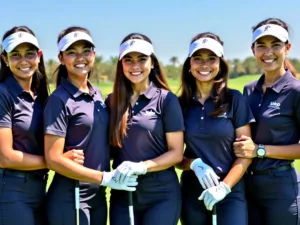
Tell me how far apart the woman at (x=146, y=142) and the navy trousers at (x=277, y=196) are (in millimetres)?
829

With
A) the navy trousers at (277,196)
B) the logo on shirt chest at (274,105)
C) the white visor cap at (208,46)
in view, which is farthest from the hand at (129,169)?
the logo on shirt chest at (274,105)

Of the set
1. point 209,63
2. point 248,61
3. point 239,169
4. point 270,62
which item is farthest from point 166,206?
point 248,61

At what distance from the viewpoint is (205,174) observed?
14.0ft

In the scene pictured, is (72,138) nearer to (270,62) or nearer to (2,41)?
(2,41)

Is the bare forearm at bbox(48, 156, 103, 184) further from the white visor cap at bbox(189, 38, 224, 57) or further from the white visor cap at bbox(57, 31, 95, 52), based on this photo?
the white visor cap at bbox(189, 38, 224, 57)

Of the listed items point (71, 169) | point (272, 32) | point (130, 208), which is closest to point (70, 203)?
point (71, 169)

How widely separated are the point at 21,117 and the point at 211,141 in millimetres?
1839

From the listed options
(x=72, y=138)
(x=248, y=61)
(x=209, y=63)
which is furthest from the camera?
(x=248, y=61)

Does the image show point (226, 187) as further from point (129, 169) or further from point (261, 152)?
point (129, 169)

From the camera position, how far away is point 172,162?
4.38 m

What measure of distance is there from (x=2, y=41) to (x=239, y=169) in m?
2.67

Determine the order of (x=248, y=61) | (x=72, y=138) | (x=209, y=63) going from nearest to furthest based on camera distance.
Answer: (x=72, y=138) < (x=209, y=63) < (x=248, y=61)

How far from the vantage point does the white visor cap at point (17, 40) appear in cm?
436

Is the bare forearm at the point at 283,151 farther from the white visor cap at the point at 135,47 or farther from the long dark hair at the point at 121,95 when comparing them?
the white visor cap at the point at 135,47
